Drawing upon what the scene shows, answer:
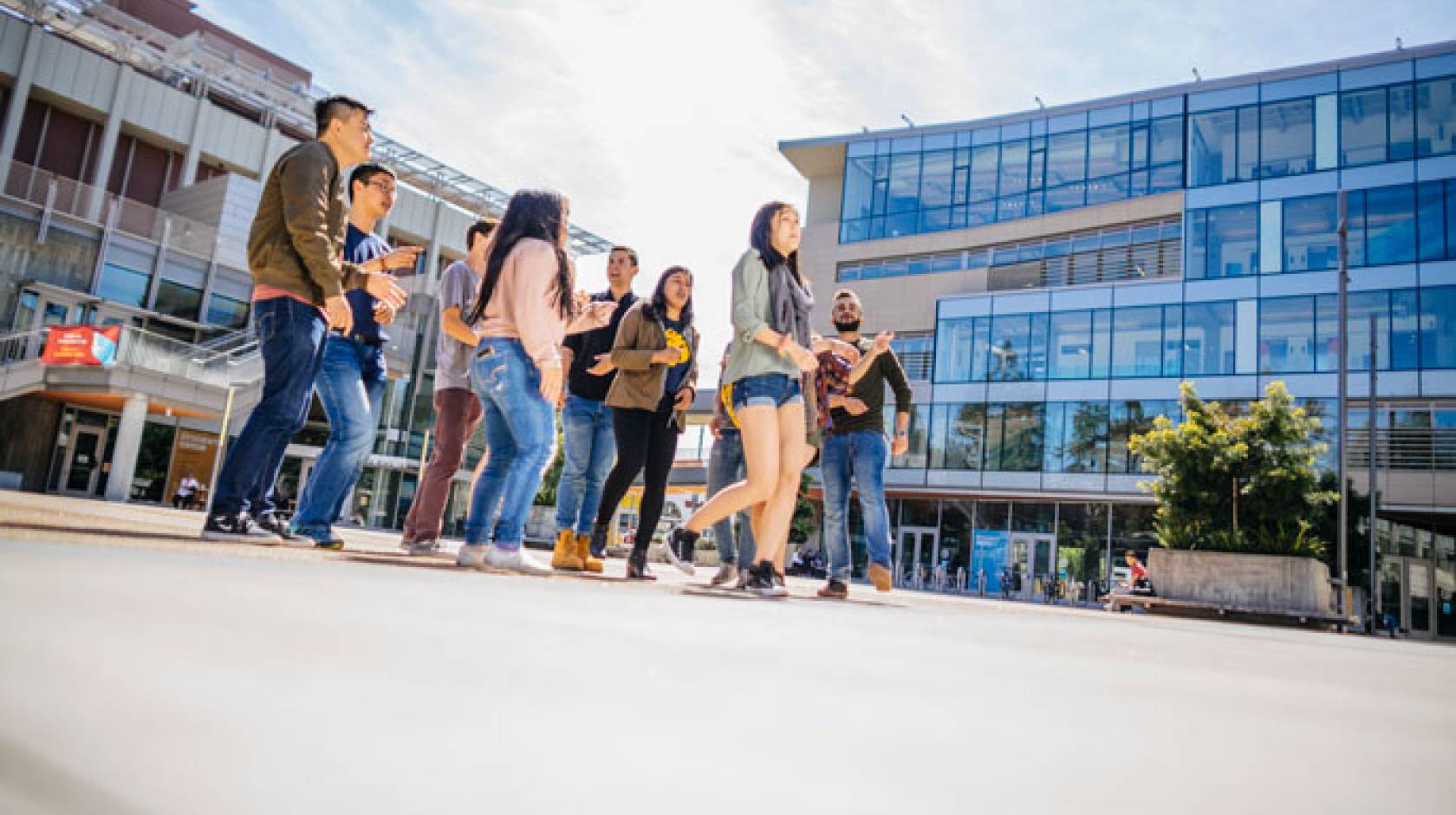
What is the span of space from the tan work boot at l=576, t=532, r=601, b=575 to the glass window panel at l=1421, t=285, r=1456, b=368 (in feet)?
95.8

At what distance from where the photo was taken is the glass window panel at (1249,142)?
99.2 feet

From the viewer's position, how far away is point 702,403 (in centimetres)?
3834

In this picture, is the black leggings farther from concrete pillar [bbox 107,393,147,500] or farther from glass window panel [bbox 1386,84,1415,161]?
glass window panel [bbox 1386,84,1415,161]

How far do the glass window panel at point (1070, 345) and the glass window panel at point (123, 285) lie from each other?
2904 cm

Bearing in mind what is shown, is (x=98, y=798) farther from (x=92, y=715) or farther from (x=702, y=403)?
(x=702, y=403)

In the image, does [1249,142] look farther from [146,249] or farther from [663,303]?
[146,249]

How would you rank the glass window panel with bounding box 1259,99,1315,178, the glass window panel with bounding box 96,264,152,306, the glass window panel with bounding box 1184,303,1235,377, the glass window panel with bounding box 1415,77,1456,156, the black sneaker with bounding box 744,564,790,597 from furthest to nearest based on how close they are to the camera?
the glass window panel with bounding box 1259,99,1315,178 < the glass window panel with bounding box 1184,303,1235,377 < the glass window panel with bounding box 96,264,152,306 < the glass window panel with bounding box 1415,77,1456,156 < the black sneaker with bounding box 744,564,790,597

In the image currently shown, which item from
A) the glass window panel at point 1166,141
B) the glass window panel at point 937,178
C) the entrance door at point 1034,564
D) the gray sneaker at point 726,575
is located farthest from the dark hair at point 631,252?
the glass window panel at point 937,178

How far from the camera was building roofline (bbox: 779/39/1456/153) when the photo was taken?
93.7 feet

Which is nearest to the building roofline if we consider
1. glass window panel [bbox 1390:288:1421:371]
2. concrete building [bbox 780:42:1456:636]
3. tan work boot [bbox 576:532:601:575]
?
concrete building [bbox 780:42:1456:636]

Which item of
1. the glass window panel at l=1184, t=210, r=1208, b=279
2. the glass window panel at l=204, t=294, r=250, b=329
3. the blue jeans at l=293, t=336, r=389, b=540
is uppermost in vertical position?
the glass window panel at l=1184, t=210, r=1208, b=279

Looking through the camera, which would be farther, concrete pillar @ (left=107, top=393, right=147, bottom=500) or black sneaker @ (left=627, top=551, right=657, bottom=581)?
concrete pillar @ (left=107, top=393, right=147, bottom=500)

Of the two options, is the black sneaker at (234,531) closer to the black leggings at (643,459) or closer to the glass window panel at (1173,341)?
the black leggings at (643,459)

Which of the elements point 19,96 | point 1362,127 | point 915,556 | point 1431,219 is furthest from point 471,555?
point 19,96
